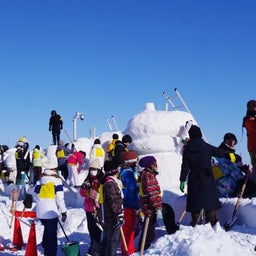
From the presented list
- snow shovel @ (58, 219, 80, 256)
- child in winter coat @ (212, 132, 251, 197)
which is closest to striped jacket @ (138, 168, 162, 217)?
snow shovel @ (58, 219, 80, 256)

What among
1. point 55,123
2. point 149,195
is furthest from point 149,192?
point 55,123

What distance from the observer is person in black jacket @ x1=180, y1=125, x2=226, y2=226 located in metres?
6.09

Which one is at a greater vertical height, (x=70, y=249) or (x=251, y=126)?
(x=251, y=126)

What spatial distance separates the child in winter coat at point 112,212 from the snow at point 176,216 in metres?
0.61

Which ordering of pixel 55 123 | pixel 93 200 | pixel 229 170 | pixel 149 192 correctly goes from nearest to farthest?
pixel 149 192 < pixel 93 200 < pixel 229 170 < pixel 55 123

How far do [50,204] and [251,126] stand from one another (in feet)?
10.5

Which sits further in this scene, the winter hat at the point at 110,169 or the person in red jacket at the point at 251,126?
the person in red jacket at the point at 251,126

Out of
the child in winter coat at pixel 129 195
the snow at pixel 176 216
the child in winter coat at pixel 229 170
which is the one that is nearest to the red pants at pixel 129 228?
the child in winter coat at pixel 129 195

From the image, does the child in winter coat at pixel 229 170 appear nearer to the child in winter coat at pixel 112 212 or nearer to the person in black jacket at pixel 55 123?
the child in winter coat at pixel 112 212

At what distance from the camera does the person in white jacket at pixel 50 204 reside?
632 cm

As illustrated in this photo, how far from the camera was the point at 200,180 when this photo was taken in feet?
20.1

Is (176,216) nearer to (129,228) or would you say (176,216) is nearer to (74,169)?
(129,228)

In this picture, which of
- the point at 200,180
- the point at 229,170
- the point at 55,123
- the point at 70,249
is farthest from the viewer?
the point at 55,123

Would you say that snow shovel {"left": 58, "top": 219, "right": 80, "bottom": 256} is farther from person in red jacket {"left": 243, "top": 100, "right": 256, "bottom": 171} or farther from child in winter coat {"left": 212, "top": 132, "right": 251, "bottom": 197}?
person in red jacket {"left": 243, "top": 100, "right": 256, "bottom": 171}
